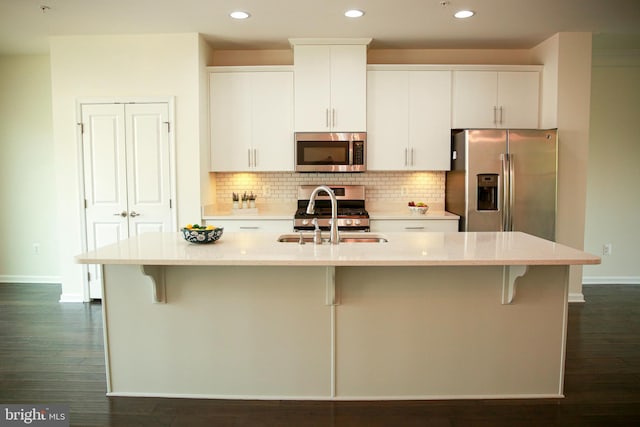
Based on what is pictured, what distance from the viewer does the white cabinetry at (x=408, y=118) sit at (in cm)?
465

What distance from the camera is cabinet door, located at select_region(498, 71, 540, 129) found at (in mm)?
4652

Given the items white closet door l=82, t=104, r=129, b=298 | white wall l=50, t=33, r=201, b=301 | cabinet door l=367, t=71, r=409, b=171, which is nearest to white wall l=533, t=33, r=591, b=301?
cabinet door l=367, t=71, r=409, b=171

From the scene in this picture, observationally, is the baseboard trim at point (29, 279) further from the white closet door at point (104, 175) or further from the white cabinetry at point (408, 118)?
the white cabinetry at point (408, 118)

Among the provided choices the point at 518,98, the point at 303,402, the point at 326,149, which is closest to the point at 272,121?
the point at 326,149

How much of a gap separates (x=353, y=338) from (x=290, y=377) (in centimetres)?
43

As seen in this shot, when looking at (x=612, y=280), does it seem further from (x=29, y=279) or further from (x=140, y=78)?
(x=29, y=279)

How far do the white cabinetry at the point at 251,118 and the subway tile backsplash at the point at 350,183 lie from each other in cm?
34

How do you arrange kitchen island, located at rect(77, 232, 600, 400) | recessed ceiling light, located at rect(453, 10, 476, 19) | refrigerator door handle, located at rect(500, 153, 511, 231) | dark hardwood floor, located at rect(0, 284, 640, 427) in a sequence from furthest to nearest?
refrigerator door handle, located at rect(500, 153, 511, 231)
recessed ceiling light, located at rect(453, 10, 476, 19)
kitchen island, located at rect(77, 232, 600, 400)
dark hardwood floor, located at rect(0, 284, 640, 427)

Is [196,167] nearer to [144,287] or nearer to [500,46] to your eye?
[144,287]

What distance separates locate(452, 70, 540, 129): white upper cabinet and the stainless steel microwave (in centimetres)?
104

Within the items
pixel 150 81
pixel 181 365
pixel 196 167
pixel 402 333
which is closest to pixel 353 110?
pixel 196 167

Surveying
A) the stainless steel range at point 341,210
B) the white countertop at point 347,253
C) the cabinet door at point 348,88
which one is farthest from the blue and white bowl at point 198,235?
the cabinet door at point 348,88

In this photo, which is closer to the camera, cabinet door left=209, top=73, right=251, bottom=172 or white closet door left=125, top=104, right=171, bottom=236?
white closet door left=125, top=104, right=171, bottom=236

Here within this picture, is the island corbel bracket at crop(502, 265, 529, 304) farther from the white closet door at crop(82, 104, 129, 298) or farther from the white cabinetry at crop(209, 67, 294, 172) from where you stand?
the white closet door at crop(82, 104, 129, 298)
